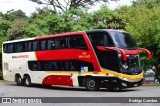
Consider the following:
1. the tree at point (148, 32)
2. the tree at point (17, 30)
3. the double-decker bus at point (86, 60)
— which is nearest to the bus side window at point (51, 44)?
the double-decker bus at point (86, 60)

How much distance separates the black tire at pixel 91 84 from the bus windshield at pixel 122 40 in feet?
9.12

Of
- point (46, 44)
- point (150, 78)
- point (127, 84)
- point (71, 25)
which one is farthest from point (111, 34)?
point (150, 78)

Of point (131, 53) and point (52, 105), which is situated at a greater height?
point (131, 53)

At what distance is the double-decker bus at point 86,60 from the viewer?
22250 millimetres

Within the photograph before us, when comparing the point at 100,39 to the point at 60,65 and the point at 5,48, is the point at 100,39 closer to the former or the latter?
the point at 60,65

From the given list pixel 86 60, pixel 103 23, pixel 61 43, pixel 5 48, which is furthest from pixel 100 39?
pixel 103 23

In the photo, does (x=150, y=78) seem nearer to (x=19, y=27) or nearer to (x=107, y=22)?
(x=107, y=22)

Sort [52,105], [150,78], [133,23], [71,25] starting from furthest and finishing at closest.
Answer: [150,78] → [71,25] → [133,23] → [52,105]

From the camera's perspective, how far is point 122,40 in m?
22.9

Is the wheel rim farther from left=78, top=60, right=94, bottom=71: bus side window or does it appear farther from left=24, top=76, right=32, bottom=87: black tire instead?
left=24, top=76, right=32, bottom=87: black tire

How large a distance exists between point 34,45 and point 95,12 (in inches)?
520

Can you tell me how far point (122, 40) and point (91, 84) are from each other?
333cm

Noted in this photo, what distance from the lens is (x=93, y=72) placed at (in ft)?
76.3

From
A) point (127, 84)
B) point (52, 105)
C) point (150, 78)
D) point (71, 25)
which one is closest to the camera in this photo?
point (52, 105)
